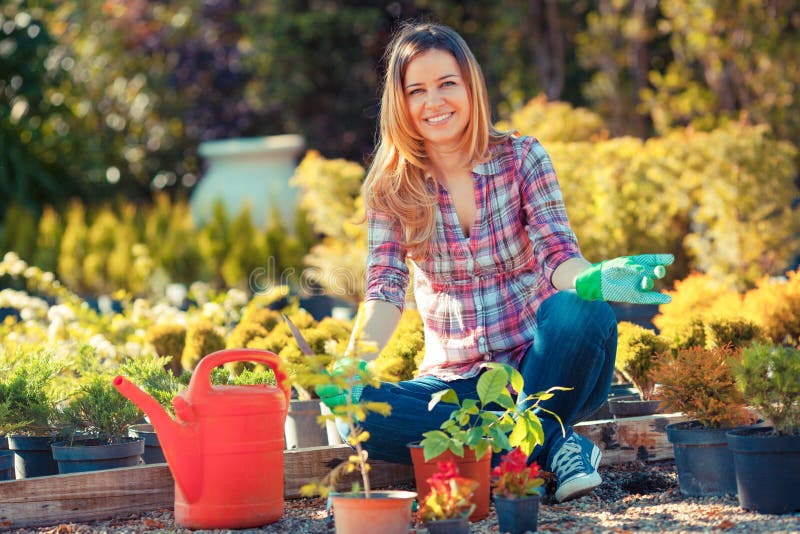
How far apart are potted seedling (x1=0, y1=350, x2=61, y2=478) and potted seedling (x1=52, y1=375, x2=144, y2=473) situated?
0.08m

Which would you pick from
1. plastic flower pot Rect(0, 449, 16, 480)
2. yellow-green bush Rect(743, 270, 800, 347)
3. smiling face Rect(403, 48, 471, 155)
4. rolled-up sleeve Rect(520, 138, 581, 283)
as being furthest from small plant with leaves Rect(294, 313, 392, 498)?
yellow-green bush Rect(743, 270, 800, 347)

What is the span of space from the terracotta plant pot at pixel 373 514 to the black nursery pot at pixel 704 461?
2.53 feet

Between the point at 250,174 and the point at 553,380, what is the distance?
6.46 metres

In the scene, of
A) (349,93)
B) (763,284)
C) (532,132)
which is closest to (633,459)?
(763,284)

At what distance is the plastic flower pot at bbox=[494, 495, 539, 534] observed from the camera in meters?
2.28

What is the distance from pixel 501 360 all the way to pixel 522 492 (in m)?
0.58

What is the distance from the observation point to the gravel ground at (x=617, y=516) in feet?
7.55

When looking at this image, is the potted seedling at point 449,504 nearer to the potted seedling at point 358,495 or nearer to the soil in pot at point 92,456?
the potted seedling at point 358,495

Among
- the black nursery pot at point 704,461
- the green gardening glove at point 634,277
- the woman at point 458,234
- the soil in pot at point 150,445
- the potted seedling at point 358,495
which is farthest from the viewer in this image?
the soil in pot at point 150,445

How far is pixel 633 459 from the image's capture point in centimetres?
303

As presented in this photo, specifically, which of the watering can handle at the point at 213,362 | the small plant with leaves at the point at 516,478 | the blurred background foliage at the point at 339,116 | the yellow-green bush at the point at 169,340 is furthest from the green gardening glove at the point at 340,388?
the blurred background foliage at the point at 339,116

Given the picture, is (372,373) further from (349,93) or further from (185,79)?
(185,79)

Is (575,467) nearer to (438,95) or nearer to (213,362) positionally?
(213,362)

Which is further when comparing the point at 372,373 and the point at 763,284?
the point at 763,284
